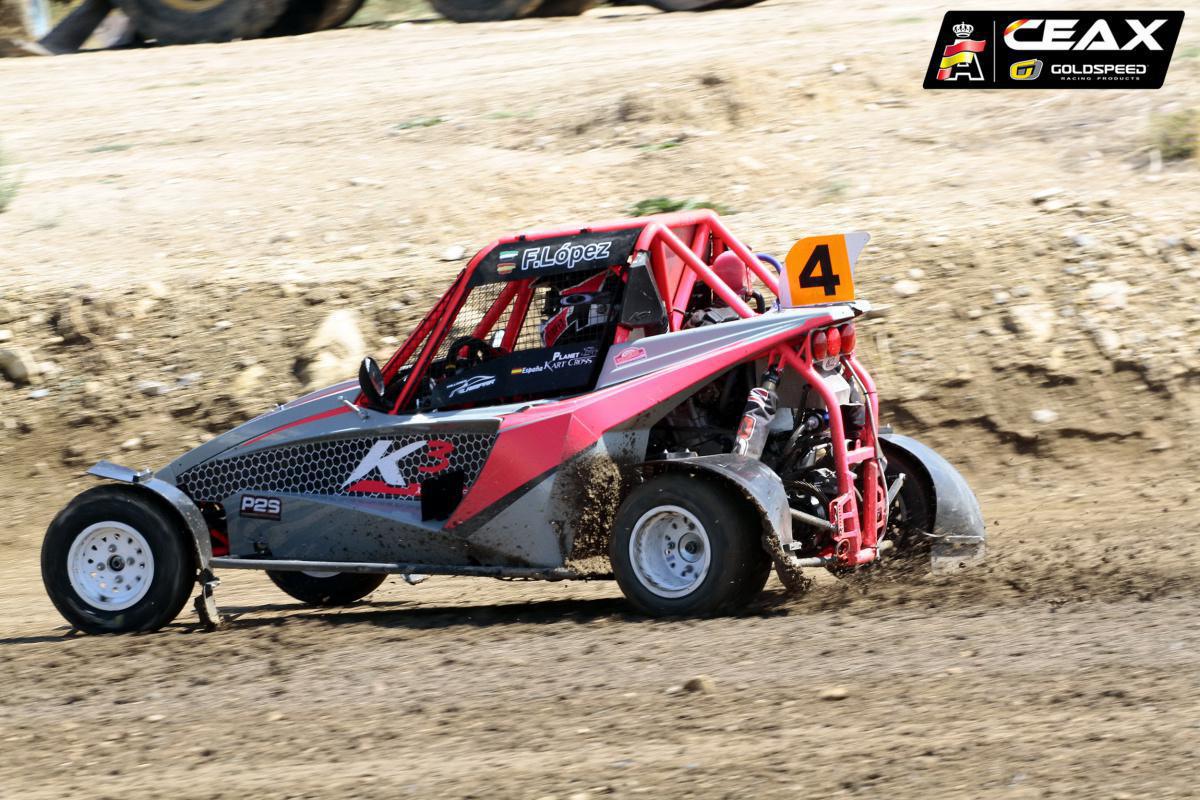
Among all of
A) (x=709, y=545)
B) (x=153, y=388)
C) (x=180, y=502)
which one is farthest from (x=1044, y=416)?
(x=153, y=388)

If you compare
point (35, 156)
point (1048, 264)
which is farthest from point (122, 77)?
point (1048, 264)

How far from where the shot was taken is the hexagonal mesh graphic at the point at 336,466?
7.57 meters

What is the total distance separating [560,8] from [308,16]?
376cm

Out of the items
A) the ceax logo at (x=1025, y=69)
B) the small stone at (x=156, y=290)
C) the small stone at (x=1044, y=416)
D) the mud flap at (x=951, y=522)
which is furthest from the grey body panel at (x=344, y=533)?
the ceax logo at (x=1025, y=69)

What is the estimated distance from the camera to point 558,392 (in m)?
7.59

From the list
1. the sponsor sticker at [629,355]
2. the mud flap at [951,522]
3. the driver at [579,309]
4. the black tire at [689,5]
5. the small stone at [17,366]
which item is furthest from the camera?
the black tire at [689,5]

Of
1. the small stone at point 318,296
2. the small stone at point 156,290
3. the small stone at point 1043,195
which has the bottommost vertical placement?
the small stone at point 318,296

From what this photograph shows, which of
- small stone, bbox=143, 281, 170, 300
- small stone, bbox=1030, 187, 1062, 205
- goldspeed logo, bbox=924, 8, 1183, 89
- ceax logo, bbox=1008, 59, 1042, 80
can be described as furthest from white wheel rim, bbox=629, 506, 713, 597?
ceax logo, bbox=1008, 59, 1042, 80

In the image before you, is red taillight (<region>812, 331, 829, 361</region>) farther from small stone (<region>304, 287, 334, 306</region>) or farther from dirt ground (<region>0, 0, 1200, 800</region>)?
small stone (<region>304, 287, 334, 306</region>)

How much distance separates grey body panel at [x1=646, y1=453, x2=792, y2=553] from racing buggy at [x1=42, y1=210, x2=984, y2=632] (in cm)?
1

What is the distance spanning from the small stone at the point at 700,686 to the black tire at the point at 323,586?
347 cm

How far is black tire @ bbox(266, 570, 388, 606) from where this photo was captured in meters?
8.98

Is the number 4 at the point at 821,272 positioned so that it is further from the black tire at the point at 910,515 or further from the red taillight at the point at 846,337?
the black tire at the point at 910,515

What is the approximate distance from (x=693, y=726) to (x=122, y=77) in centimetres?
1741
